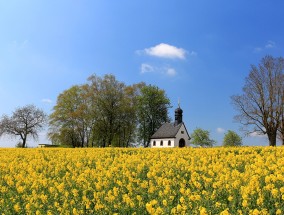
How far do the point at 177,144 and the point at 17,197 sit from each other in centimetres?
6145

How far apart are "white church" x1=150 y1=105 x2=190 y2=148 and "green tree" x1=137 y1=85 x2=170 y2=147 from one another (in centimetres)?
288

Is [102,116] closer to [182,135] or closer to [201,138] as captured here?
[182,135]

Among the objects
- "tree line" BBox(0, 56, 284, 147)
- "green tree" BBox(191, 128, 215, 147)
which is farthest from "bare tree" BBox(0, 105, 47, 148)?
"green tree" BBox(191, 128, 215, 147)

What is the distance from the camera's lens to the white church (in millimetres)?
68456

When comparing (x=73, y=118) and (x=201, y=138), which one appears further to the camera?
(x=201, y=138)

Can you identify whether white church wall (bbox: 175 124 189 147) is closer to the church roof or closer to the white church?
the white church

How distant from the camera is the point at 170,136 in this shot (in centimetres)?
6800

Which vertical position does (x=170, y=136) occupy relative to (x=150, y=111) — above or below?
below

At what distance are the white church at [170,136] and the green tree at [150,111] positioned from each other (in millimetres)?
2882

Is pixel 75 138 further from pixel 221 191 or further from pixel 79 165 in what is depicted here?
pixel 221 191

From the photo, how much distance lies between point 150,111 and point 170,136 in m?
7.82

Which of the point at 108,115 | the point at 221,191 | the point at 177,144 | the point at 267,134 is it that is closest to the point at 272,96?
the point at 267,134

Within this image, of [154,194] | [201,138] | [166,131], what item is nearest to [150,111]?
[166,131]

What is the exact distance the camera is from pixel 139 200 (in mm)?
7402
